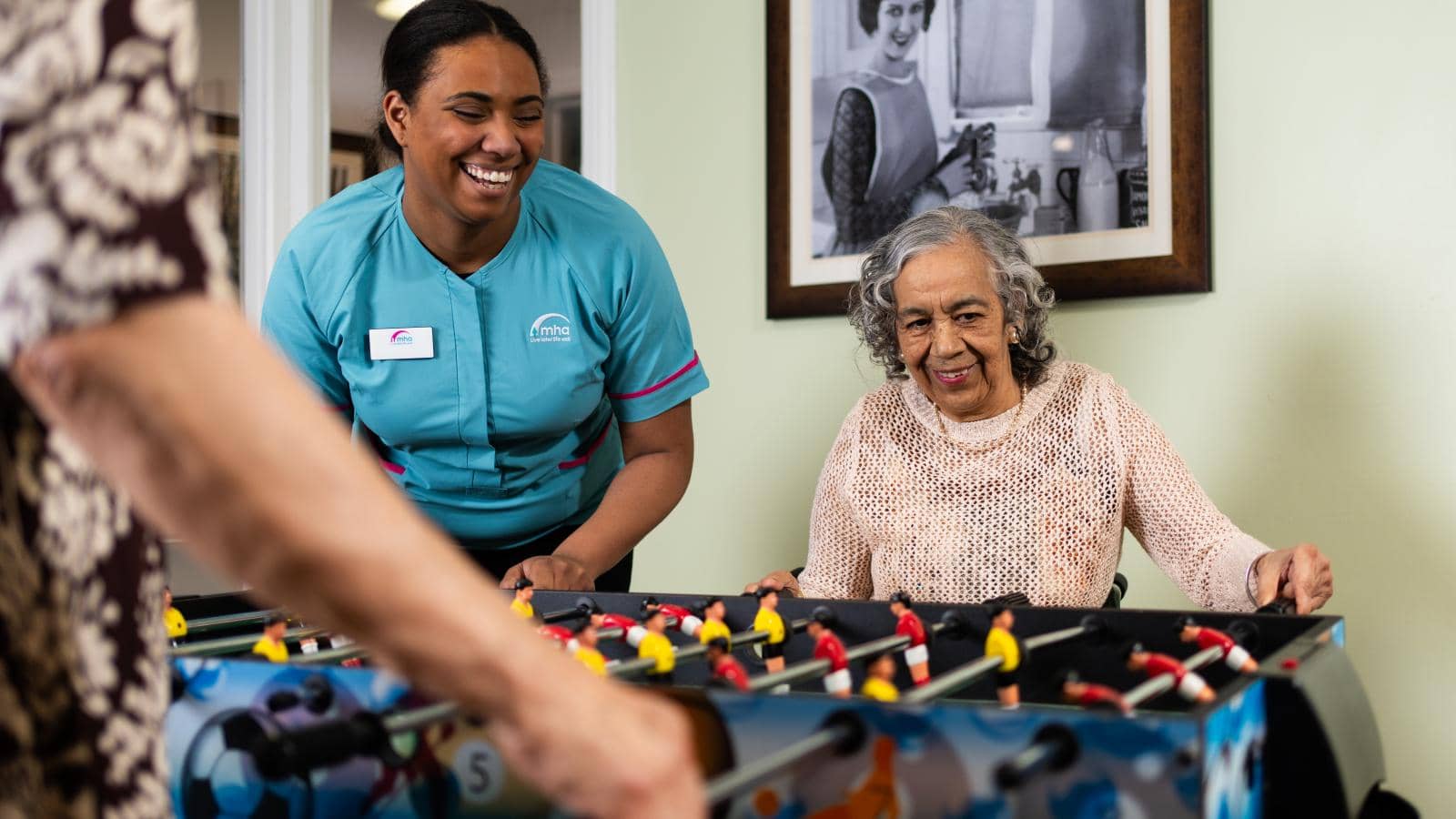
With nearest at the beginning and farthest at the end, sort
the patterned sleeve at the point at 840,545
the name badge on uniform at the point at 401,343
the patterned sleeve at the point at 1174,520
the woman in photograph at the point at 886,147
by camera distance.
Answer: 1. the patterned sleeve at the point at 1174,520
2. the name badge on uniform at the point at 401,343
3. the patterned sleeve at the point at 840,545
4. the woman in photograph at the point at 886,147

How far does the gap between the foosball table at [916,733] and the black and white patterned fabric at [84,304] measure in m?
0.19

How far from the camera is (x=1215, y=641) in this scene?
1.32 meters

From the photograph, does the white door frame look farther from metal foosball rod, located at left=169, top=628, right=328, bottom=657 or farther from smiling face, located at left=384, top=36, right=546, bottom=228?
metal foosball rod, located at left=169, top=628, right=328, bottom=657

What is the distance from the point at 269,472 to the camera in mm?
534

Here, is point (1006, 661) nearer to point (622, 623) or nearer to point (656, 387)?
point (622, 623)

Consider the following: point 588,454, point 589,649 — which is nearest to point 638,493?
point 588,454

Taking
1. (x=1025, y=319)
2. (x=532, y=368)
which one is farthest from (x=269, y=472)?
(x=1025, y=319)

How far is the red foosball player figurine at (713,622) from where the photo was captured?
148 cm

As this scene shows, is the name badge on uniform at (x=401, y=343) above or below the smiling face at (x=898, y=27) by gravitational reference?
Result: below

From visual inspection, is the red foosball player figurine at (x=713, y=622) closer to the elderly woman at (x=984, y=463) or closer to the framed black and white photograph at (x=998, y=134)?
the elderly woman at (x=984, y=463)

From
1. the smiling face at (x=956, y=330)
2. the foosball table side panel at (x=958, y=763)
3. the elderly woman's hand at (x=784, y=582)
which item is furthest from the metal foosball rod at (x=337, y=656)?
the smiling face at (x=956, y=330)

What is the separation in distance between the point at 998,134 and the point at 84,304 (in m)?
2.29

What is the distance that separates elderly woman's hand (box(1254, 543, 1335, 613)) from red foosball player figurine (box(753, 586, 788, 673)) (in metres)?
0.68

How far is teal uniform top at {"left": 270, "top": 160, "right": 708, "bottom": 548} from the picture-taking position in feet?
7.05
